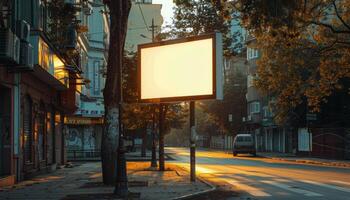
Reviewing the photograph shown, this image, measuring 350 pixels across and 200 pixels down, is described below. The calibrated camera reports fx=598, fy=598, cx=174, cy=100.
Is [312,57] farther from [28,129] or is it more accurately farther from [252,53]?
[252,53]

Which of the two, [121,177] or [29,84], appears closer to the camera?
[121,177]

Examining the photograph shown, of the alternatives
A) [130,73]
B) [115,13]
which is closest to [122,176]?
[115,13]

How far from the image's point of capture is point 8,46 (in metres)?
15.6

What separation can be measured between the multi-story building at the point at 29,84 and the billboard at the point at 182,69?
11.8 feet

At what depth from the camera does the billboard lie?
61.7 feet

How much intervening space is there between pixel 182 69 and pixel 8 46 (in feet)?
20.4

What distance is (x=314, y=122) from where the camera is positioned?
48.8m

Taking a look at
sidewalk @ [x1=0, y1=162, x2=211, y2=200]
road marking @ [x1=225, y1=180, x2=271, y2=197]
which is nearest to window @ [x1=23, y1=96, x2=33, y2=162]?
sidewalk @ [x1=0, y1=162, x2=211, y2=200]

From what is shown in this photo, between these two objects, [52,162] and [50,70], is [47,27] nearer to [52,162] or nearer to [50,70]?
[50,70]

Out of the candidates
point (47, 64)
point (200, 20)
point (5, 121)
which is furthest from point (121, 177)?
point (200, 20)

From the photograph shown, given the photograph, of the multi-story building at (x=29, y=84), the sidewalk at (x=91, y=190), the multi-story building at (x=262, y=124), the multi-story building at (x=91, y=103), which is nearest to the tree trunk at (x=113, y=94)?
the sidewalk at (x=91, y=190)

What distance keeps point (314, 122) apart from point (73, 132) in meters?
19.8

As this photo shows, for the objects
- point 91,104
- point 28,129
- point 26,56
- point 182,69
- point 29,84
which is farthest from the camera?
point 91,104

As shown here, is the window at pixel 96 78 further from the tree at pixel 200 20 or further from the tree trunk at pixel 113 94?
the tree trunk at pixel 113 94
